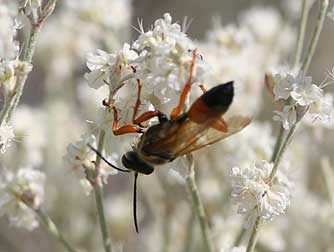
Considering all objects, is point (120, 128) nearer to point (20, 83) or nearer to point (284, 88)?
point (20, 83)

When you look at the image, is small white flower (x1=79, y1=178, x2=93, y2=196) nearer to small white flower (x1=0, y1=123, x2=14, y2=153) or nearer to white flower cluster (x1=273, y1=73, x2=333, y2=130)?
small white flower (x1=0, y1=123, x2=14, y2=153)

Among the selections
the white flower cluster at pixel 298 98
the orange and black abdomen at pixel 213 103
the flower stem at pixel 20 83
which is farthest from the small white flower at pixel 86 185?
the white flower cluster at pixel 298 98

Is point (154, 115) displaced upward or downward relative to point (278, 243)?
upward

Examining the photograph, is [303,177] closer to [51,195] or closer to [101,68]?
[51,195]

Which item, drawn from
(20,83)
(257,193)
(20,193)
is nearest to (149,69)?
(20,83)

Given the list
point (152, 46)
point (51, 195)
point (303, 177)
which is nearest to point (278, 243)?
point (303, 177)

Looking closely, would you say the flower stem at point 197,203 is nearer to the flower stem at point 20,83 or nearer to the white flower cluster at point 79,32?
the flower stem at point 20,83
